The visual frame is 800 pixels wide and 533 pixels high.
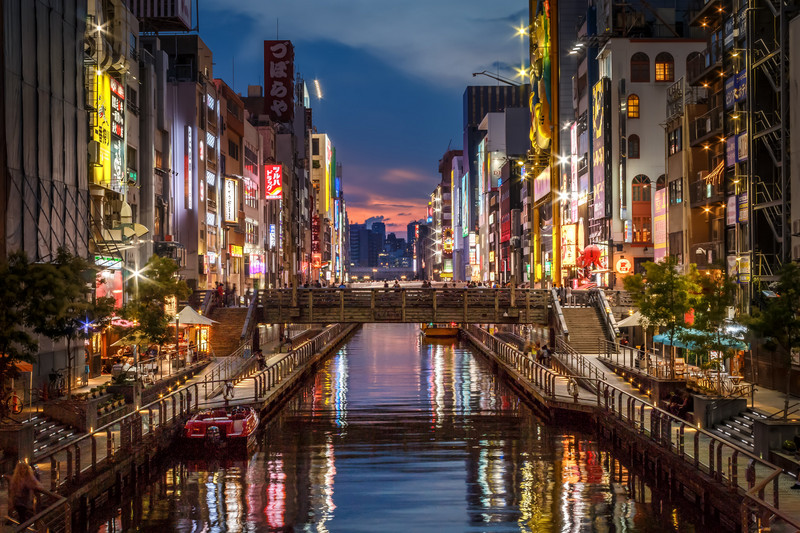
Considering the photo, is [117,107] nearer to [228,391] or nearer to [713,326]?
[228,391]

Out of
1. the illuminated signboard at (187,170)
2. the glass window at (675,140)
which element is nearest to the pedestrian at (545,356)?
the glass window at (675,140)

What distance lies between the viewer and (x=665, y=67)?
87.2m

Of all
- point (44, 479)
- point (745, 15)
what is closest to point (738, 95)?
point (745, 15)

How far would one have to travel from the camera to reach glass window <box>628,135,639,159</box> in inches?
3383

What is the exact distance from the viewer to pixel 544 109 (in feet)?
378

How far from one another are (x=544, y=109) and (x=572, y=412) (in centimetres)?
7552

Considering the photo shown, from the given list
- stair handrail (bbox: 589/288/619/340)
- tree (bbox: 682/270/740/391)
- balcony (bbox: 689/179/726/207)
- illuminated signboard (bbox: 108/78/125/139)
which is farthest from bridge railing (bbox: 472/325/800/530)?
illuminated signboard (bbox: 108/78/125/139)

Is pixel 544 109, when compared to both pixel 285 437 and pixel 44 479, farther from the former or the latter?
pixel 44 479

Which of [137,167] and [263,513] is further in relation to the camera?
[137,167]

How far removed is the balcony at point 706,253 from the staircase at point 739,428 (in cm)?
1998

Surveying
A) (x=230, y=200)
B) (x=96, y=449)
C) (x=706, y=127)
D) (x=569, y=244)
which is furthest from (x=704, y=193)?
(x=230, y=200)

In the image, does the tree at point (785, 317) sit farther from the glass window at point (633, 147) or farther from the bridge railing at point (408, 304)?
the glass window at point (633, 147)

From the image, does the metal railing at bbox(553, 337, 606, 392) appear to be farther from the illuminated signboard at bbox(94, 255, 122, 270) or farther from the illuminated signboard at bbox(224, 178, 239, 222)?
the illuminated signboard at bbox(224, 178, 239, 222)

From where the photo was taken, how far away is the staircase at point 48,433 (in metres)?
30.2
